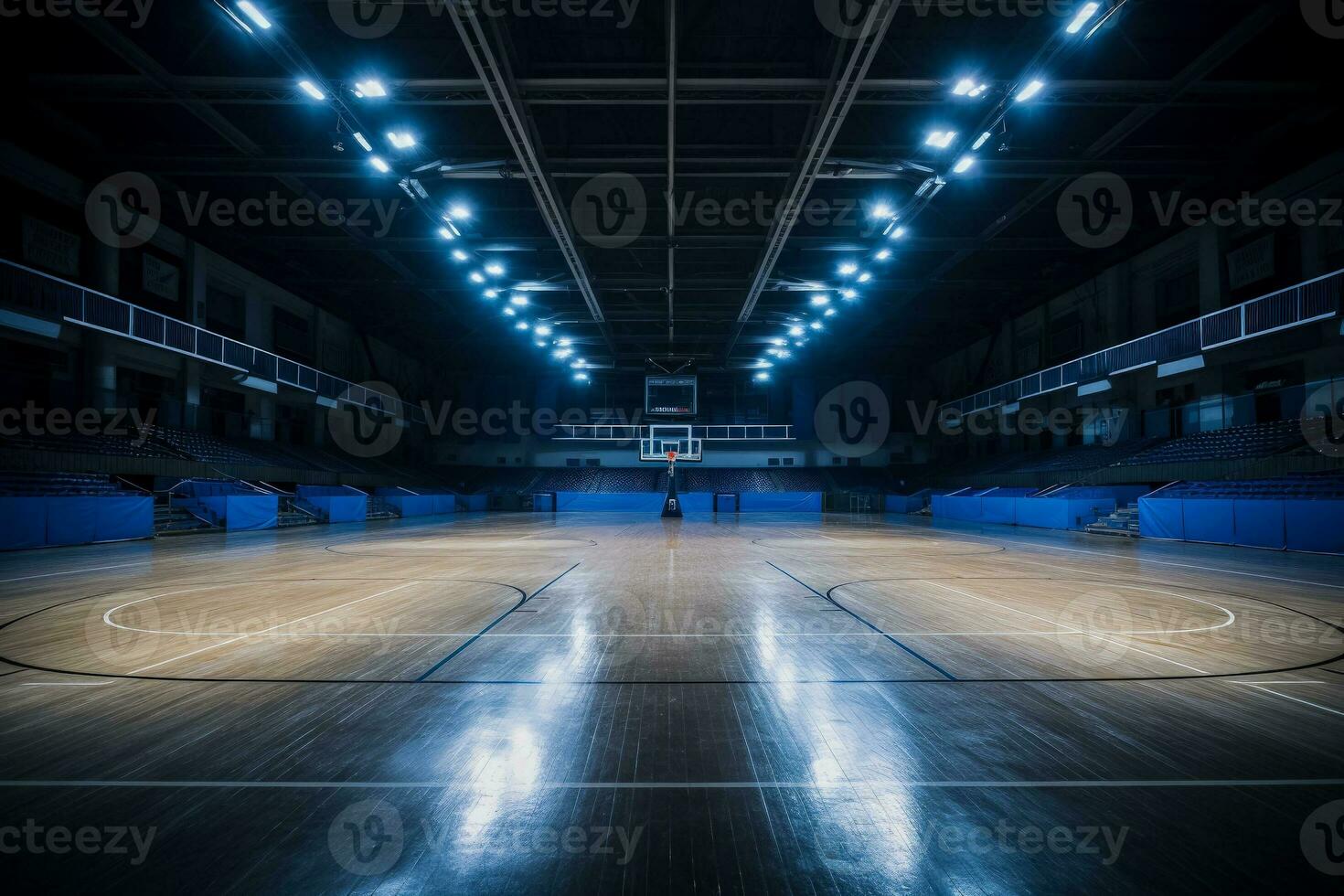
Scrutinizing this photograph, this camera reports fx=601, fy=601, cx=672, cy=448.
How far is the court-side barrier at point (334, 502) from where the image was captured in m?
20.3

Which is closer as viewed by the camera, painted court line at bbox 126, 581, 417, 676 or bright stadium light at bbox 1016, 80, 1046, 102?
painted court line at bbox 126, 581, 417, 676

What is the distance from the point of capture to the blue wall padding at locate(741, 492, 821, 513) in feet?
105

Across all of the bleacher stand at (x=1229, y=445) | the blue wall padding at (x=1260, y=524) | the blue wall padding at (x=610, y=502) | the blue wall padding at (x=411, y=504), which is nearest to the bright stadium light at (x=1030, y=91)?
the blue wall padding at (x=1260, y=524)

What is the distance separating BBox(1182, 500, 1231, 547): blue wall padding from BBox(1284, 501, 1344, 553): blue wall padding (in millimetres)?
1282

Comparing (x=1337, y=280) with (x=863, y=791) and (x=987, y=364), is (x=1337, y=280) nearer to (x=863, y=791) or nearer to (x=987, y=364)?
(x=987, y=364)

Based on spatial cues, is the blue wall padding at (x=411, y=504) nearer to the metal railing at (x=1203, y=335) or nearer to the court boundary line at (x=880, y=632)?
the court boundary line at (x=880, y=632)

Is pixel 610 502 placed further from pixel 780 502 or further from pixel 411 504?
pixel 411 504

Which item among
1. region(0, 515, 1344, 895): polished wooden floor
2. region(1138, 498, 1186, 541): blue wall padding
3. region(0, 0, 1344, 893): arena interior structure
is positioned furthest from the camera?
region(1138, 498, 1186, 541): blue wall padding

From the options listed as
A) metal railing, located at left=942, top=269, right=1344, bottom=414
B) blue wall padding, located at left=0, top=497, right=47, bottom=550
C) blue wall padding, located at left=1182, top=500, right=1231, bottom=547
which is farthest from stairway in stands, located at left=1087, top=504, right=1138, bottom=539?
blue wall padding, located at left=0, top=497, right=47, bottom=550

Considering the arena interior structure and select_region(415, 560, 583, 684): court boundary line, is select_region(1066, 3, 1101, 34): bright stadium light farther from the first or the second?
select_region(415, 560, 583, 684): court boundary line

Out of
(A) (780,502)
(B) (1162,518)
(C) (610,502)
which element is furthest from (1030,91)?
(C) (610,502)

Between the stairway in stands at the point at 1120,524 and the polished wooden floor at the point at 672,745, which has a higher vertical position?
the polished wooden floor at the point at 672,745

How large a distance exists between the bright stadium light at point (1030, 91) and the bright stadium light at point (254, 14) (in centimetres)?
1223

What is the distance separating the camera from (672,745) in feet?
9.37
